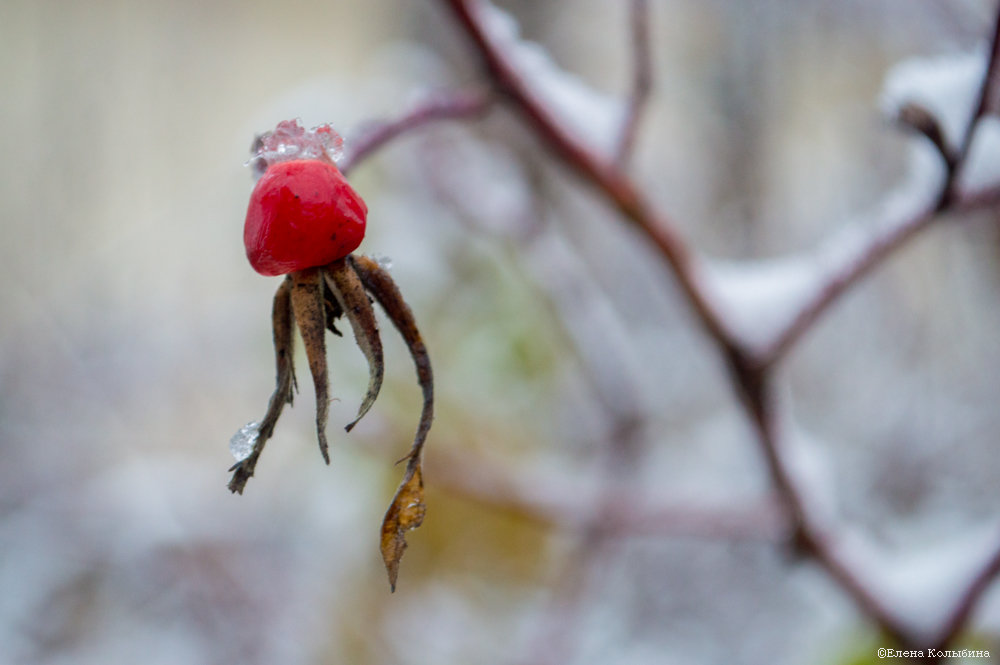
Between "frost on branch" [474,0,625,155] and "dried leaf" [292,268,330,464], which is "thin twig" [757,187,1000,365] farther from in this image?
"dried leaf" [292,268,330,464]

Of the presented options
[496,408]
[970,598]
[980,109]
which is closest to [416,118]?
[980,109]

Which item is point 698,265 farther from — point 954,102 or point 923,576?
point 923,576

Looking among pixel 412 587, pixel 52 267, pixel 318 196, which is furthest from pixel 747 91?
pixel 52 267

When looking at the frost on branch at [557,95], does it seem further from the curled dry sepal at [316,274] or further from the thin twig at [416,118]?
the curled dry sepal at [316,274]

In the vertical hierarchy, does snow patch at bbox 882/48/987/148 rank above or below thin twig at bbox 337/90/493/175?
below

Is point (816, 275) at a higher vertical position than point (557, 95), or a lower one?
lower

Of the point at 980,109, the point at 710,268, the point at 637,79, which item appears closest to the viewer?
the point at 980,109

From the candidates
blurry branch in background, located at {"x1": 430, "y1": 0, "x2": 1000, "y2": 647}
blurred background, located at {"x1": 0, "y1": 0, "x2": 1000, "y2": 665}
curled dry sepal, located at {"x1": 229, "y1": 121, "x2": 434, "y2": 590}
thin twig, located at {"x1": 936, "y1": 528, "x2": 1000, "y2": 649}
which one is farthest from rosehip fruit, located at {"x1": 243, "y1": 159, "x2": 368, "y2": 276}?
blurred background, located at {"x1": 0, "y1": 0, "x2": 1000, "y2": 665}

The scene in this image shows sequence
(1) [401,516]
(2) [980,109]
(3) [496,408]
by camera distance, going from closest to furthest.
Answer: (1) [401,516] < (2) [980,109] < (3) [496,408]
